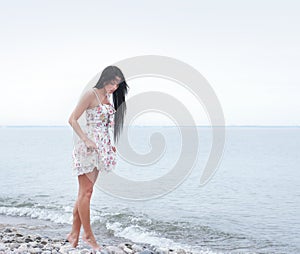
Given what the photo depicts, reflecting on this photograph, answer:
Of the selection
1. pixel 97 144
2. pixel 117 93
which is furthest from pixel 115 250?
pixel 117 93

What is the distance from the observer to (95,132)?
5.37m

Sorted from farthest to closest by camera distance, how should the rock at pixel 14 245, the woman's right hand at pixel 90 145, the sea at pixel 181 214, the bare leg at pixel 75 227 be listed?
1. the sea at pixel 181 214
2. the rock at pixel 14 245
3. the bare leg at pixel 75 227
4. the woman's right hand at pixel 90 145

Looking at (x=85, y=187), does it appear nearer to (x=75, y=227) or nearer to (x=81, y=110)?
(x=75, y=227)

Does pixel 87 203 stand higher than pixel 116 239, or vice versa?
pixel 87 203

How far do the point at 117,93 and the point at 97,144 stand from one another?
72 cm

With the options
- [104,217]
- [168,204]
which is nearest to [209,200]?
[168,204]

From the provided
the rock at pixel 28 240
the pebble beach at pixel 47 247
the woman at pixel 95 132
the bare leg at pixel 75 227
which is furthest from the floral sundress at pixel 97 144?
the rock at pixel 28 240

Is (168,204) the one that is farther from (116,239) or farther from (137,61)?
(137,61)

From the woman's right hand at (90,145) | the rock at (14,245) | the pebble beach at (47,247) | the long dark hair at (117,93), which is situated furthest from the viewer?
the rock at (14,245)

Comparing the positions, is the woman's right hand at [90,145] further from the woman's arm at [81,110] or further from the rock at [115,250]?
the rock at [115,250]

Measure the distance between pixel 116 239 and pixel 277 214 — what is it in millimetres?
6998

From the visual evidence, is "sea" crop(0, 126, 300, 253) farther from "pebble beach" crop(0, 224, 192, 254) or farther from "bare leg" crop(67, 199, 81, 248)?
"bare leg" crop(67, 199, 81, 248)

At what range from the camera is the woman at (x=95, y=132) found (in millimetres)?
5262

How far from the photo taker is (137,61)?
279 inches
